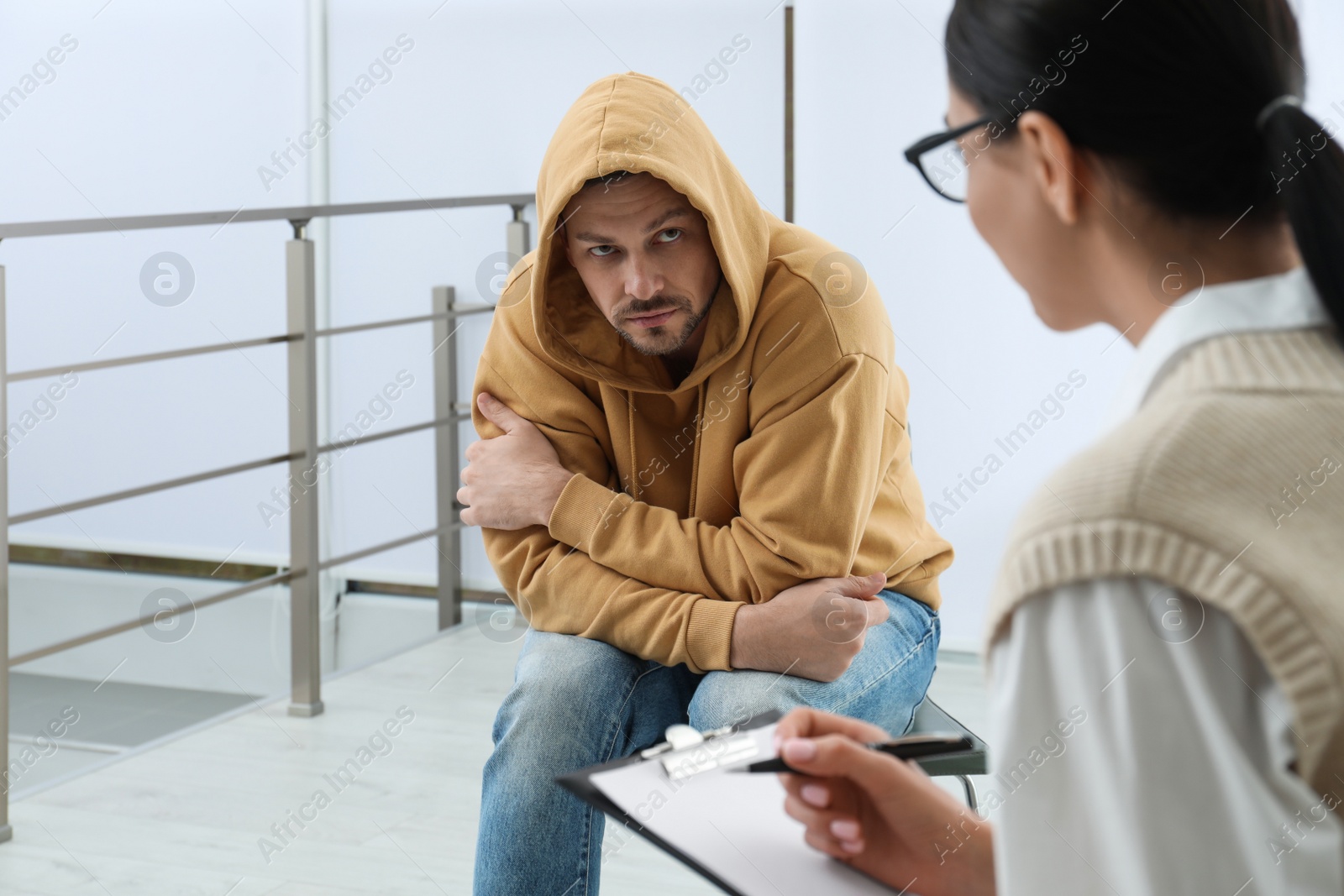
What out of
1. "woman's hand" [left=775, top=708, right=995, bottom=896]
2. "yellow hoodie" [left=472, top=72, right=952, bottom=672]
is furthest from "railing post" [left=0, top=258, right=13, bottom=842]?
"woman's hand" [left=775, top=708, right=995, bottom=896]

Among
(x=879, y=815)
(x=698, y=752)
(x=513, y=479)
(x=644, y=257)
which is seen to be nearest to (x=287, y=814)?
(x=513, y=479)

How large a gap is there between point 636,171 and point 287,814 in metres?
1.29

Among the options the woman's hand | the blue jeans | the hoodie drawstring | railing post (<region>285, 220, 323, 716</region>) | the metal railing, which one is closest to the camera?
the woman's hand

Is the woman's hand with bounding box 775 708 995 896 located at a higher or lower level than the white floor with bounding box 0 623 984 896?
higher

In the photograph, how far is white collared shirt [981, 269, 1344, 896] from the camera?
478mm

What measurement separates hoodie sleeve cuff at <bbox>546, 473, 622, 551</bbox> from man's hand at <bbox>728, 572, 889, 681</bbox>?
0.19m

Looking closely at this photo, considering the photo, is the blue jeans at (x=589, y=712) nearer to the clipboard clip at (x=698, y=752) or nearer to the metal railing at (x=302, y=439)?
the clipboard clip at (x=698, y=752)

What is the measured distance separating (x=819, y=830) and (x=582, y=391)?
2.68 ft

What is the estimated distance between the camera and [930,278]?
2.74 m

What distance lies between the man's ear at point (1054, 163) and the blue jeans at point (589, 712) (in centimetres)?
74

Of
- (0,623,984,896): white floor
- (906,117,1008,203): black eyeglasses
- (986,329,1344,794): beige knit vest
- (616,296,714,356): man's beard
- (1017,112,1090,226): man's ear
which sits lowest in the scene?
(0,623,984,896): white floor

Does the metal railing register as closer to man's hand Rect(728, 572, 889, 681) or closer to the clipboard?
man's hand Rect(728, 572, 889, 681)

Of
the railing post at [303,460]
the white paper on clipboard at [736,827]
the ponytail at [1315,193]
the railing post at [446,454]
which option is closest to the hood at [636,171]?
the white paper on clipboard at [736,827]

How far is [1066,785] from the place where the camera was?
50 cm
